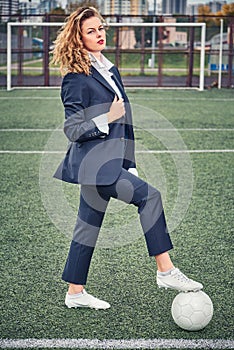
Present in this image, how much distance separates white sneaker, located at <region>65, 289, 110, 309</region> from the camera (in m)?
4.45

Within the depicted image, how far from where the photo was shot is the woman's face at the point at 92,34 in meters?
4.18

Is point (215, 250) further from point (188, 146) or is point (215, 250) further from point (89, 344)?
point (188, 146)

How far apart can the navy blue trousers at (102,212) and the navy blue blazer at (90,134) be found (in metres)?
0.10

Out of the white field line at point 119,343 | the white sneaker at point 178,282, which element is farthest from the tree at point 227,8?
the white field line at point 119,343

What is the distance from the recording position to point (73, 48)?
13.7ft

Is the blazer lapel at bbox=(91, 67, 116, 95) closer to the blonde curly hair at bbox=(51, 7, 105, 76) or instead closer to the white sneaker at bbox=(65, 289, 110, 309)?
the blonde curly hair at bbox=(51, 7, 105, 76)

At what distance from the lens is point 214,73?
35000mm

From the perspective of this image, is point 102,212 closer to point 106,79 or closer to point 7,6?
point 106,79

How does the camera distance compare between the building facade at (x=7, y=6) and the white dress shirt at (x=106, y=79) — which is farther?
the building facade at (x=7, y=6)

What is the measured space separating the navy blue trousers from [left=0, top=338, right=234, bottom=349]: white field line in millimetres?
500

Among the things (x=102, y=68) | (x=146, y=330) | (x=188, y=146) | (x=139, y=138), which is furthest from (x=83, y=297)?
(x=139, y=138)

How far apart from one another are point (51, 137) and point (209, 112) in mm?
5063

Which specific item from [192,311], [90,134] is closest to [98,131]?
[90,134]

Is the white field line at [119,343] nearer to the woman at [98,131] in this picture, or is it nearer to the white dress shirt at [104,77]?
the woman at [98,131]
